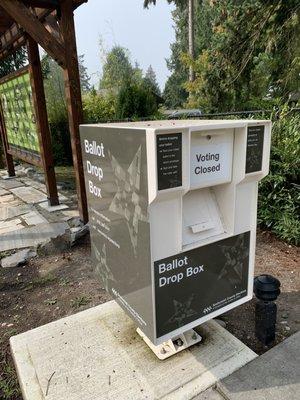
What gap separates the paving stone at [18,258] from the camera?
146 inches

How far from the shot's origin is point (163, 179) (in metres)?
1.55

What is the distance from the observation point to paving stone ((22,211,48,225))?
4965 millimetres

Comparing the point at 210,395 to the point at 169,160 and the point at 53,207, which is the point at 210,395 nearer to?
the point at 169,160

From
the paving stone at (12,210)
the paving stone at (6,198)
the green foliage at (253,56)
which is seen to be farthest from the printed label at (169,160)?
the paving stone at (6,198)

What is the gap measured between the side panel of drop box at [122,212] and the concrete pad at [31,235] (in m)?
2.22

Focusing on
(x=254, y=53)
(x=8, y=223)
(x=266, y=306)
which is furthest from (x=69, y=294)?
(x=254, y=53)

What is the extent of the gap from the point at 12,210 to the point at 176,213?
15.2ft

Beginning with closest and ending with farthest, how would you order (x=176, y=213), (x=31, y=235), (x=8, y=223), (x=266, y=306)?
(x=176, y=213), (x=266, y=306), (x=31, y=235), (x=8, y=223)

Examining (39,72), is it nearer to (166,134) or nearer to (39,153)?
(39,153)

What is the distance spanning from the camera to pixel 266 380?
193 cm

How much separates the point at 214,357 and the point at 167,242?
3.01 ft

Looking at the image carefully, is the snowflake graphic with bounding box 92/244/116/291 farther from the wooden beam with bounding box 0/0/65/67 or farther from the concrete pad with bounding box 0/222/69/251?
the wooden beam with bounding box 0/0/65/67

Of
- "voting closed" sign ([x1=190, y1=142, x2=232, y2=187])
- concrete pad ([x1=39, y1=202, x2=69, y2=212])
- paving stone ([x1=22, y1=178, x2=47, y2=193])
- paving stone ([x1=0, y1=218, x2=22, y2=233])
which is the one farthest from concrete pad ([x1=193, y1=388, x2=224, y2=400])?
paving stone ([x1=22, y1=178, x2=47, y2=193])

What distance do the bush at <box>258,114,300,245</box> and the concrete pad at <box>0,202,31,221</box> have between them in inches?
149
